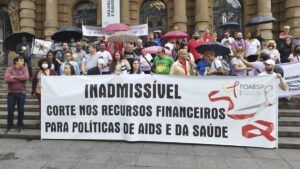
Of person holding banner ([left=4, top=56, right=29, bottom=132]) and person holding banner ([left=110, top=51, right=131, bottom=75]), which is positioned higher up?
person holding banner ([left=110, top=51, right=131, bottom=75])

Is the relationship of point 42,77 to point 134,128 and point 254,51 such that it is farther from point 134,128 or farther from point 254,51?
point 254,51

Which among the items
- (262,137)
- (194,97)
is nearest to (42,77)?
(194,97)

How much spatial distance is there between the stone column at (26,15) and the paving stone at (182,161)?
606 inches

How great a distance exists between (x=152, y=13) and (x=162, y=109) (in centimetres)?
1411

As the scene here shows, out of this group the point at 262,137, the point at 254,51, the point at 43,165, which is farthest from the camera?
the point at 254,51

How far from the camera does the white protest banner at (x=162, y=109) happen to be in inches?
316

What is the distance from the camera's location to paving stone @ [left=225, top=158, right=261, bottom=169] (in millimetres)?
6672

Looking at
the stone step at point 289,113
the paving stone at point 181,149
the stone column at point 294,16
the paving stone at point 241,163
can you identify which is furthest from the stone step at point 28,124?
the stone column at point 294,16

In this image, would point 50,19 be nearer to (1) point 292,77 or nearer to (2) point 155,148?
(1) point 292,77

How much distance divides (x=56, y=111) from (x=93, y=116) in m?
0.98

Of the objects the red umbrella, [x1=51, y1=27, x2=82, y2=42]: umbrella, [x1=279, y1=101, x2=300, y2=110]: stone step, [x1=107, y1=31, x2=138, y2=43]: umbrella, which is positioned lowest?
[x1=279, y1=101, x2=300, y2=110]: stone step

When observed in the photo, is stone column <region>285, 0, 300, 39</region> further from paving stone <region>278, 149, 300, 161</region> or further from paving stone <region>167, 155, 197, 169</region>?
paving stone <region>167, 155, 197, 169</region>

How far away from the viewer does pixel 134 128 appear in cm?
843

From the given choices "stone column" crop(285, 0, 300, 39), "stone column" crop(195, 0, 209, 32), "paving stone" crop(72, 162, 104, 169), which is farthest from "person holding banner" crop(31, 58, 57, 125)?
"stone column" crop(285, 0, 300, 39)
